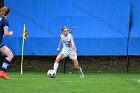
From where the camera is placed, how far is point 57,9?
2639 cm

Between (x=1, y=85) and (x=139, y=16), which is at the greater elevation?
(x=139, y=16)

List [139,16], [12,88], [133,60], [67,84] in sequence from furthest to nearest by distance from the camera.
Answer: [133,60] < [139,16] < [67,84] < [12,88]

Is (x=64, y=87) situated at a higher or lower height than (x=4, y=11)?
lower

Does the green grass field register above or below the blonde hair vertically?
below

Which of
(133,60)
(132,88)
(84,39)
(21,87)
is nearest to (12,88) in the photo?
(21,87)

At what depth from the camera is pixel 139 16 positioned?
2603 centimetres

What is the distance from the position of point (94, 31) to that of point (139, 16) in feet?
7.56

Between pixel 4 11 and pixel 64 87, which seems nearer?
pixel 64 87

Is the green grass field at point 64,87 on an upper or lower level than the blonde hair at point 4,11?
lower

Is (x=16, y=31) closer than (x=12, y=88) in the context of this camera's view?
No

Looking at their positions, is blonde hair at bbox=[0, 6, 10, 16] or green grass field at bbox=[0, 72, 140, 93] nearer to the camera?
green grass field at bbox=[0, 72, 140, 93]

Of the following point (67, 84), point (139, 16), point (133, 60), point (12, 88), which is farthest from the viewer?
point (133, 60)

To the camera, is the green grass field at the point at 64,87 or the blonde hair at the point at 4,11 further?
the blonde hair at the point at 4,11

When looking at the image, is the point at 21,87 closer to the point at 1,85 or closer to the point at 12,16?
the point at 1,85
